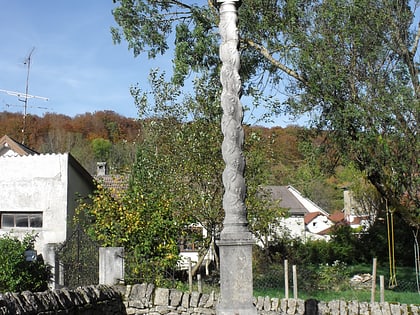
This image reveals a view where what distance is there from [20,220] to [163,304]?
43.1 feet

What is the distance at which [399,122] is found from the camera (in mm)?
12320

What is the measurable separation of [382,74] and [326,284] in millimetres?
6937

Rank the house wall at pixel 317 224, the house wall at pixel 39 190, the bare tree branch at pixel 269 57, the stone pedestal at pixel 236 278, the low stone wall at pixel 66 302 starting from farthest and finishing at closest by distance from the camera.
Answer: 1. the house wall at pixel 317 224
2. the house wall at pixel 39 190
3. the bare tree branch at pixel 269 57
4. the low stone wall at pixel 66 302
5. the stone pedestal at pixel 236 278

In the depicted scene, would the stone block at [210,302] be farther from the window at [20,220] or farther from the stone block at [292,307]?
the window at [20,220]

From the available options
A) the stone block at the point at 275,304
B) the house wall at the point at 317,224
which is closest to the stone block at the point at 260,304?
the stone block at the point at 275,304

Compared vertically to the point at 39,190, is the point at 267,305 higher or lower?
lower

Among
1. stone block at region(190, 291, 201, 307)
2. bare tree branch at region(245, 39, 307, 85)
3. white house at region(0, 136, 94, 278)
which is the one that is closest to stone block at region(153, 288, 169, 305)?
stone block at region(190, 291, 201, 307)

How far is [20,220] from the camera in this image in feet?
70.3

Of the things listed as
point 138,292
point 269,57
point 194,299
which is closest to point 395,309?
point 194,299

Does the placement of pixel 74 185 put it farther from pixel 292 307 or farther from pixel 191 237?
pixel 292 307

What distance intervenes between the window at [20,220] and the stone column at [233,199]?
54.9 feet

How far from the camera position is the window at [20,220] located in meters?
21.3

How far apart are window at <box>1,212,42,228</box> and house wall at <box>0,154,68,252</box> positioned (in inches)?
7.8

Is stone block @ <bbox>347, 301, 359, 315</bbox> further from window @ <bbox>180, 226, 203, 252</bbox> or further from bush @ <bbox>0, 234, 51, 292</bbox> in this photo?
bush @ <bbox>0, 234, 51, 292</bbox>
